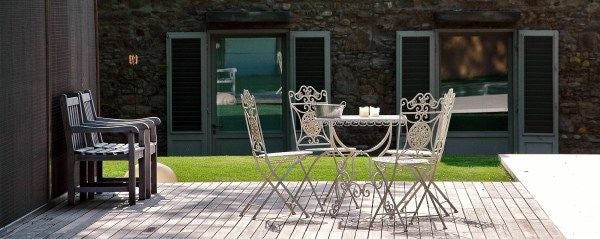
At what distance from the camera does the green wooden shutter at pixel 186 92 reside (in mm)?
16094

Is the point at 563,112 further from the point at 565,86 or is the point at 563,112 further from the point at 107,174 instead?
the point at 107,174

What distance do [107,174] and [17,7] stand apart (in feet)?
13.4

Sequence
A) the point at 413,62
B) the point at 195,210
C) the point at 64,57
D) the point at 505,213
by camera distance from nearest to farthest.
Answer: the point at 505,213 → the point at 195,210 → the point at 64,57 → the point at 413,62

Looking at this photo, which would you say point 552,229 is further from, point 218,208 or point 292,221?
point 218,208

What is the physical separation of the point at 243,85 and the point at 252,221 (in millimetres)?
9066

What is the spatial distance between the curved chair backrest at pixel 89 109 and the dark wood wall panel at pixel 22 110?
0.65m

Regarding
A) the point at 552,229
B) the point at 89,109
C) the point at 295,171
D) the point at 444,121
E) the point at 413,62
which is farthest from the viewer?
the point at 413,62

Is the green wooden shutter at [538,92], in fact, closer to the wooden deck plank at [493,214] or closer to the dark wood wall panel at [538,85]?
the dark wood wall panel at [538,85]

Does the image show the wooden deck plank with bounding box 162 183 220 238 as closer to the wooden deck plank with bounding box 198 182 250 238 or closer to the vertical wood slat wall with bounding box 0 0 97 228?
the wooden deck plank with bounding box 198 182 250 238

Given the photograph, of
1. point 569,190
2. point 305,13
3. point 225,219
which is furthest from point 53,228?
point 305,13

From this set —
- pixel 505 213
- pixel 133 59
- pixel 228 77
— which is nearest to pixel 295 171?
pixel 505 213

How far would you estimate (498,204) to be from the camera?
8.64m

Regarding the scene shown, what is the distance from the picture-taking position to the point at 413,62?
52.5ft

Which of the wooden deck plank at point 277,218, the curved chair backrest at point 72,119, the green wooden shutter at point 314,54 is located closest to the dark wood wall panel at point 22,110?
the curved chair backrest at point 72,119
